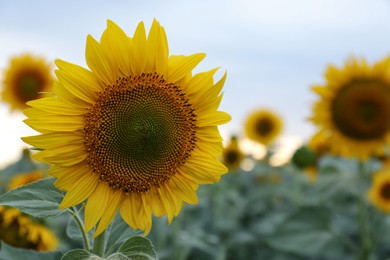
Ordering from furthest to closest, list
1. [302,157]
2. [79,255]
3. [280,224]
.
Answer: [302,157] → [280,224] → [79,255]

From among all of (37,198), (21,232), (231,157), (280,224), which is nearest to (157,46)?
(37,198)

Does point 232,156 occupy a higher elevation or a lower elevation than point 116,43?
lower

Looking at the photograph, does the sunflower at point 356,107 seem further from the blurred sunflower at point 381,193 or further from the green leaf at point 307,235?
the green leaf at point 307,235

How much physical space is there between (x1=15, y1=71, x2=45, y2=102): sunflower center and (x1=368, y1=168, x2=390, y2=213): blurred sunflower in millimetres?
3063

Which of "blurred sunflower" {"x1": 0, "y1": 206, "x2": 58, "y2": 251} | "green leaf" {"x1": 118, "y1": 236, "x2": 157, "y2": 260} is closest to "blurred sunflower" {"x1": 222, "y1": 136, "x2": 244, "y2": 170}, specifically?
"blurred sunflower" {"x1": 0, "y1": 206, "x2": 58, "y2": 251}

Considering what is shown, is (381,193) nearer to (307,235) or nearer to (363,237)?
(363,237)

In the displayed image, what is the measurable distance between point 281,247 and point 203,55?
242cm

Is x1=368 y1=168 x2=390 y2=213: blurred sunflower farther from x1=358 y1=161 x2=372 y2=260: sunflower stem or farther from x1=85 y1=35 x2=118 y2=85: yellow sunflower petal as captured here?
x1=85 y1=35 x2=118 y2=85: yellow sunflower petal

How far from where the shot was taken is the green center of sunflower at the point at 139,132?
1.79 m

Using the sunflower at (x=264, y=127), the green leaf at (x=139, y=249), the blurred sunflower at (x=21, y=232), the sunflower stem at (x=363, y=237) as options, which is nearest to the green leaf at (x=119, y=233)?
the green leaf at (x=139, y=249)

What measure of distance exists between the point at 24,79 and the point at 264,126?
3132 mm

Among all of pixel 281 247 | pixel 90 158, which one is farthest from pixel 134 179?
pixel 281 247

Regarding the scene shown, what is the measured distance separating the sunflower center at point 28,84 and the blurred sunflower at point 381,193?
3063mm

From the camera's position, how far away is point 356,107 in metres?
4.30
